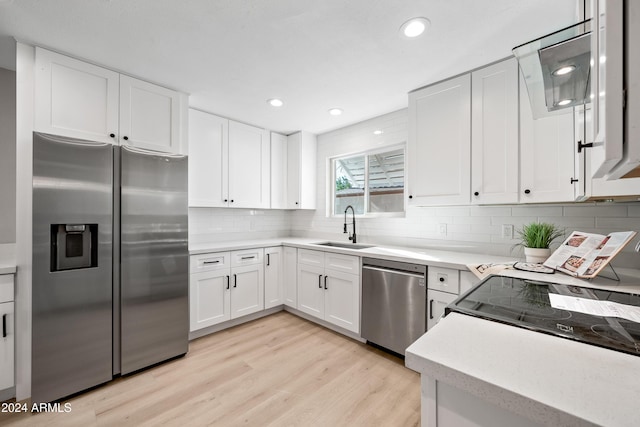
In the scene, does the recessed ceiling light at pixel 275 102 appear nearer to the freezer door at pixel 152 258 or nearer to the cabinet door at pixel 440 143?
the freezer door at pixel 152 258

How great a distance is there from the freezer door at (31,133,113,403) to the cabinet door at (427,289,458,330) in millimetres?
2427

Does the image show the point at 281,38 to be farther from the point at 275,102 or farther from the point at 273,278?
the point at 273,278

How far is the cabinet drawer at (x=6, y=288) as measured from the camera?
1.75 meters

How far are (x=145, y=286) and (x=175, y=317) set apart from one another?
0.39 meters

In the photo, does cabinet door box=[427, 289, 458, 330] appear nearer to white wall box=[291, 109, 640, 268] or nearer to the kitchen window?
white wall box=[291, 109, 640, 268]

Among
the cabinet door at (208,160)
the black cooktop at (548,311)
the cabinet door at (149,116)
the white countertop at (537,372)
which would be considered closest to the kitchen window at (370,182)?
the cabinet door at (208,160)

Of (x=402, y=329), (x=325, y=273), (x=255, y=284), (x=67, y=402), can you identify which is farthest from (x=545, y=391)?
(x=255, y=284)

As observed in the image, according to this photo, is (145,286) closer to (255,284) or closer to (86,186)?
(86,186)

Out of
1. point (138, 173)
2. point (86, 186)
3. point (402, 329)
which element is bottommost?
point (402, 329)

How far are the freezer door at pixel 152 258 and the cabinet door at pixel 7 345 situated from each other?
589mm

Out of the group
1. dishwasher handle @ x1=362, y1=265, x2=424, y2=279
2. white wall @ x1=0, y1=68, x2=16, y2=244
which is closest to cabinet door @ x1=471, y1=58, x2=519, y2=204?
dishwasher handle @ x1=362, y1=265, x2=424, y2=279

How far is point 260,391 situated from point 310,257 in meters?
1.42

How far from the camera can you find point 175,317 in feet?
7.66

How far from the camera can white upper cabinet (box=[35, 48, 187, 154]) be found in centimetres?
185
